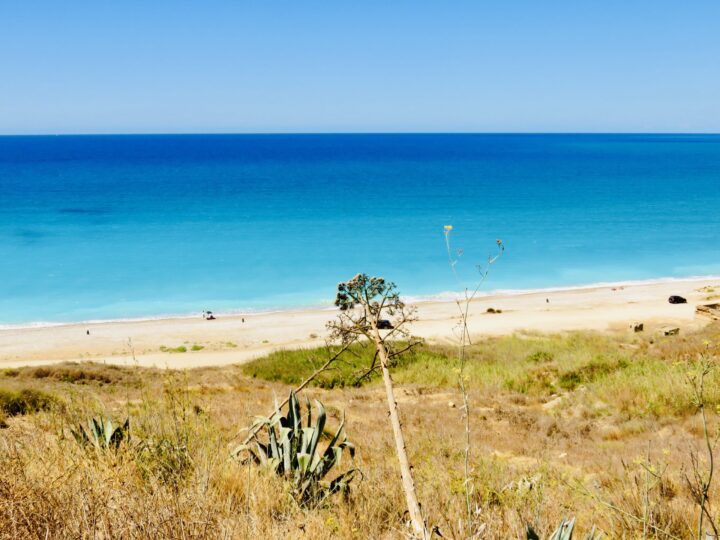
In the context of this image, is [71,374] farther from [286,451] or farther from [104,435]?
[286,451]

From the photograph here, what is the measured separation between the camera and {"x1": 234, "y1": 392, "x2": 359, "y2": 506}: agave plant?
4.40 metres

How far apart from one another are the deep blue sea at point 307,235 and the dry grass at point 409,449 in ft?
75.4

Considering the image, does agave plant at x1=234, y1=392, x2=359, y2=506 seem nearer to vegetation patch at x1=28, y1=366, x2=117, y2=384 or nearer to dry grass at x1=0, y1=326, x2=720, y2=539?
dry grass at x1=0, y1=326, x2=720, y2=539

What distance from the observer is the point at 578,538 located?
4137 millimetres

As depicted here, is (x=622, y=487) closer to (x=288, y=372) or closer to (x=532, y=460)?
(x=532, y=460)

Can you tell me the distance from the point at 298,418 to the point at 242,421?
4.16 m

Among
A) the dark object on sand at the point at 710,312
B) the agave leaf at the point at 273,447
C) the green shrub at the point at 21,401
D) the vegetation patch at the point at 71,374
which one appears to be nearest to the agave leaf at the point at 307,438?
the agave leaf at the point at 273,447

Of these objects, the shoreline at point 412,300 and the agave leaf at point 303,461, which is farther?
the shoreline at point 412,300

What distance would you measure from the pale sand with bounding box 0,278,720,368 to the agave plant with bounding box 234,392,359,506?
17516mm

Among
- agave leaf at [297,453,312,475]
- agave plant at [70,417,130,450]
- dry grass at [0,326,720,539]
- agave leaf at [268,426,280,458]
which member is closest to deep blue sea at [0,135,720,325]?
dry grass at [0,326,720,539]

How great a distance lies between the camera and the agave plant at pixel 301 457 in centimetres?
440

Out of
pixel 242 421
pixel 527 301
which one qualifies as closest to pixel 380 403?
pixel 242 421

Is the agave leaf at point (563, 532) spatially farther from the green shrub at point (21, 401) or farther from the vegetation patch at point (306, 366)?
the vegetation patch at point (306, 366)

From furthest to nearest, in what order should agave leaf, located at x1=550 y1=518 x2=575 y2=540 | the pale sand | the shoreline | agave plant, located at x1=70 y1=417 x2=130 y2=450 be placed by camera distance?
the shoreline, the pale sand, agave plant, located at x1=70 y1=417 x2=130 y2=450, agave leaf, located at x1=550 y1=518 x2=575 y2=540
